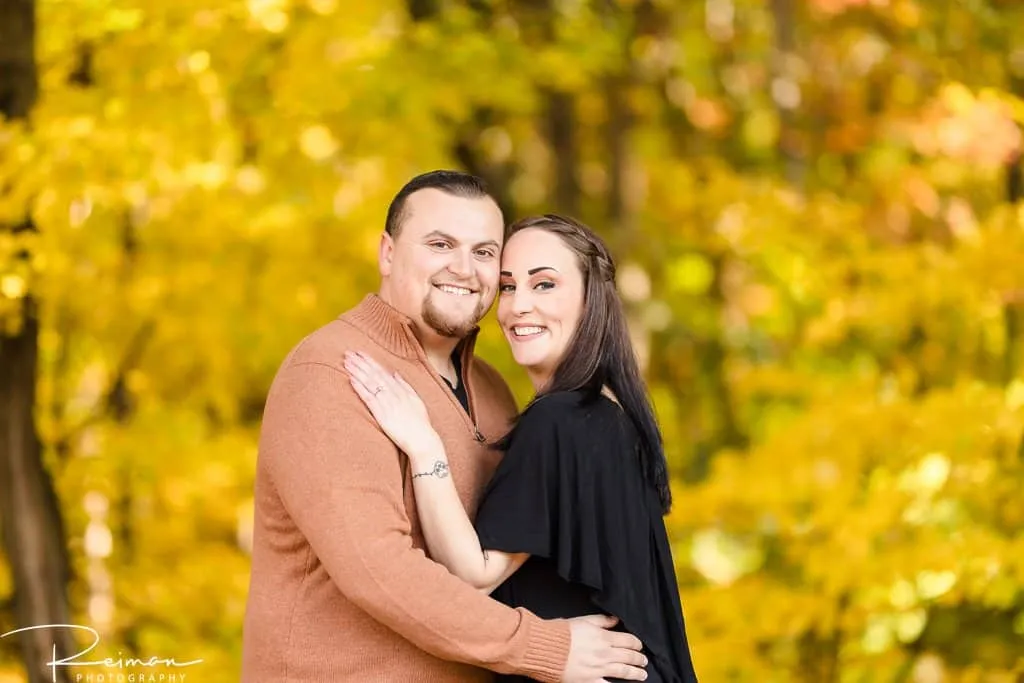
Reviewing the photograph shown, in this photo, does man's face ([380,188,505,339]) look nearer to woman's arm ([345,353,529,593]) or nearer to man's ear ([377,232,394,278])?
man's ear ([377,232,394,278])

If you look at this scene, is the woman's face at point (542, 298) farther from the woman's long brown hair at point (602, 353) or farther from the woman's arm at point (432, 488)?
the woman's arm at point (432, 488)

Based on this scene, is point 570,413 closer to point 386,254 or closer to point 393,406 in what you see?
point 393,406

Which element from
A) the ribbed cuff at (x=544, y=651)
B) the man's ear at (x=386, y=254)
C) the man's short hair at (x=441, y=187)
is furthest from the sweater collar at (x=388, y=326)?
the ribbed cuff at (x=544, y=651)

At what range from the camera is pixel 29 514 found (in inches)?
182

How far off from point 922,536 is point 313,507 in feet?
10.3

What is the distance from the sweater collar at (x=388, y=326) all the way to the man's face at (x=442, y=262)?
3cm

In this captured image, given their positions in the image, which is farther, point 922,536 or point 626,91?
point 626,91

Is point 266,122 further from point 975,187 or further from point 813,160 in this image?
point 813,160

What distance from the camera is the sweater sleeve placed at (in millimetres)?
2562

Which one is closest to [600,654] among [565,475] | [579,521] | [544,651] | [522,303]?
[544,651]

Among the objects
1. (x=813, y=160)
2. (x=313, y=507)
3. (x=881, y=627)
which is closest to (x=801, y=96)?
(x=813, y=160)

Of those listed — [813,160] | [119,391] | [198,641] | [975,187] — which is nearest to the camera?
[198,641]

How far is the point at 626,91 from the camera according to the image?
29.0 ft

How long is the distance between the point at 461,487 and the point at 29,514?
247 cm
